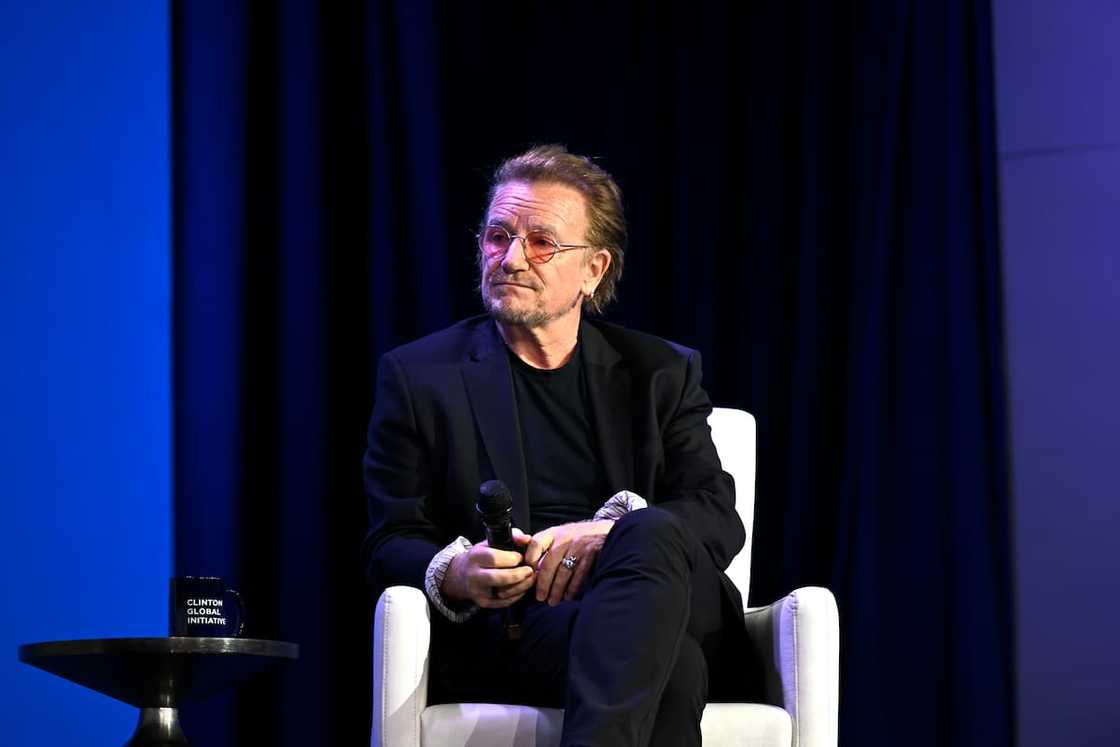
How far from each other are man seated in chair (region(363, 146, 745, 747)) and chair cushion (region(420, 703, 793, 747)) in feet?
0.27

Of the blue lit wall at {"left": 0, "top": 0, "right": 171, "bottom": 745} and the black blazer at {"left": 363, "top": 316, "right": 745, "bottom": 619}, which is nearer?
the black blazer at {"left": 363, "top": 316, "right": 745, "bottom": 619}

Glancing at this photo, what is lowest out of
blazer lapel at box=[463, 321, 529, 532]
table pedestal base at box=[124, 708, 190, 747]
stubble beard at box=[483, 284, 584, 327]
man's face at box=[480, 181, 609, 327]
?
table pedestal base at box=[124, 708, 190, 747]

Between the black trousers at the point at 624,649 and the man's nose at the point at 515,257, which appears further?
the man's nose at the point at 515,257

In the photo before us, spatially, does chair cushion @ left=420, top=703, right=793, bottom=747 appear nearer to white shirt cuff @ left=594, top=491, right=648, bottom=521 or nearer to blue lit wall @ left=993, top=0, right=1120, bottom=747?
white shirt cuff @ left=594, top=491, right=648, bottom=521

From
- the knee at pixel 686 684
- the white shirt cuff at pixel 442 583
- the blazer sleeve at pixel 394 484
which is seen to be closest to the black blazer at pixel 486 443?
the blazer sleeve at pixel 394 484

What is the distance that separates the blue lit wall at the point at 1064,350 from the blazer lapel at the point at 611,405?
1119 mm

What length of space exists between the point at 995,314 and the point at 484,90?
4.42 feet

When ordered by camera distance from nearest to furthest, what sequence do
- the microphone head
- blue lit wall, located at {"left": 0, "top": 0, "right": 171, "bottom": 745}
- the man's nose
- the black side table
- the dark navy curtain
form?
the microphone head → the black side table → the man's nose → blue lit wall, located at {"left": 0, "top": 0, "right": 171, "bottom": 745} → the dark navy curtain

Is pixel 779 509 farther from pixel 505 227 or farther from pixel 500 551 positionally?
pixel 500 551

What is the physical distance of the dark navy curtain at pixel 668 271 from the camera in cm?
306

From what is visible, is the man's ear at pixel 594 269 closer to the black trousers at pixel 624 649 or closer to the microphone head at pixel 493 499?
the black trousers at pixel 624 649

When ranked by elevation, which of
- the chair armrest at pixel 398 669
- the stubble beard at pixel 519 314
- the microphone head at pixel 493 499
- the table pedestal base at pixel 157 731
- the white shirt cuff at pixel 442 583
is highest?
the stubble beard at pixel 519 314

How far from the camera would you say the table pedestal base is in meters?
2.24

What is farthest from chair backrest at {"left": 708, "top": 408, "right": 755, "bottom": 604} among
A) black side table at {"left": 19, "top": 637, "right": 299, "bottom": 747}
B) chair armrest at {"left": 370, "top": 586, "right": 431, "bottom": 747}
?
black side table at {"left": 19, "top": 637, "right": 299, "bottom": 747}
